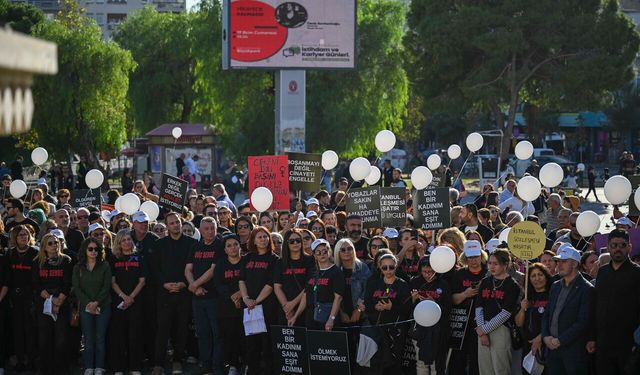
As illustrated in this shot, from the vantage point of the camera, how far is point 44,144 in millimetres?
43062

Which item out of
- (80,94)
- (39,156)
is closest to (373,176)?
(39,156)

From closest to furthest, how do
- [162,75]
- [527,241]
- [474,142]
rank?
[527,241]
[474,142]
[162,75]

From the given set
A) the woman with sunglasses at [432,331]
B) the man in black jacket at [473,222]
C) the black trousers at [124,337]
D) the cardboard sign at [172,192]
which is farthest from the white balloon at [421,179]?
the woman with sunglasses at [432,331]

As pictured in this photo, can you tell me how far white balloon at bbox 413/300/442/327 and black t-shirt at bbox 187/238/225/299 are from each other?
9.49 ft

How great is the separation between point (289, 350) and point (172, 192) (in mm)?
5473

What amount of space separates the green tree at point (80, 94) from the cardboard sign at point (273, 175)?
26472mm

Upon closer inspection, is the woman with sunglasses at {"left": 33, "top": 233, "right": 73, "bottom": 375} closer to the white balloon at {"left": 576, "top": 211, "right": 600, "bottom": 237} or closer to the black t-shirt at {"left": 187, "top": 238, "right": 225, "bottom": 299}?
the black t-shirt at {"left": 187, "top": 238, "right": 225, "bottom": 299}

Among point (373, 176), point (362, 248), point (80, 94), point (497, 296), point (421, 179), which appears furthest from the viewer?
point (80, 94)

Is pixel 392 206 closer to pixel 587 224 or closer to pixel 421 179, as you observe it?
pixel 421 179

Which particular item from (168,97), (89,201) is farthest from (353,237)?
(168,97)

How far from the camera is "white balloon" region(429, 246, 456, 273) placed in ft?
34.3

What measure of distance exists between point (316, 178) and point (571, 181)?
76.0ft

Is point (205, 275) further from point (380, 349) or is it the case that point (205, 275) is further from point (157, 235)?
point (380, 349)

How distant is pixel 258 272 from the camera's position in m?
11.7
